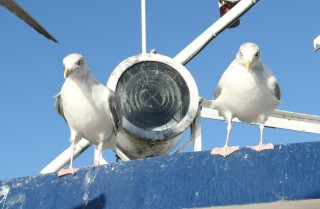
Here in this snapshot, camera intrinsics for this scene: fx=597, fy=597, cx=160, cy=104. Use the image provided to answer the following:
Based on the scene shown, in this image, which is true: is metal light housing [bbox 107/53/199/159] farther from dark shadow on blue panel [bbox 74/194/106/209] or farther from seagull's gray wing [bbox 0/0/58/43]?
seagull's gray wing [bbox 0/0/58/43]

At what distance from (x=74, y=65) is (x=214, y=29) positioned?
5.72 metres

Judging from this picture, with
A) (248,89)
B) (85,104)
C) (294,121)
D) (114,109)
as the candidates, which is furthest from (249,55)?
(294,121)

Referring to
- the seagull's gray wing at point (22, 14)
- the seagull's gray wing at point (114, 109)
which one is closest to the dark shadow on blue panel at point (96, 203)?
the seagull's gray wing at point (114, 109)

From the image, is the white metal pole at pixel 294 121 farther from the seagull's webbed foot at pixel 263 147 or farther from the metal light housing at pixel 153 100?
the seagull's webbed foot at pixel 263 147

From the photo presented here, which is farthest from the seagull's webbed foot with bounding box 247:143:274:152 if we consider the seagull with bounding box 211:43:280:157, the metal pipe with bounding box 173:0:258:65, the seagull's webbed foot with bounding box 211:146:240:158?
the metal pipe with bounding box 173:0:258:65

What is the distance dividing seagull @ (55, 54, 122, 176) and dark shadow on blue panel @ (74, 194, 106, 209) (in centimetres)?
92

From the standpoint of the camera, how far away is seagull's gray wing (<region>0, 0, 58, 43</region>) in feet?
14.1

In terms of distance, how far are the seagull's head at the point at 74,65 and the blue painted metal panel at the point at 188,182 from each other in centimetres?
123

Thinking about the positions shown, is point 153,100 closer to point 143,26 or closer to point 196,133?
point 196,133

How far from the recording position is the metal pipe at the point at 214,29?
1170cm

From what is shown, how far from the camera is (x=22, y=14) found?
172 inches

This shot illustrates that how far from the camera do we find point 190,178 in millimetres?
5590

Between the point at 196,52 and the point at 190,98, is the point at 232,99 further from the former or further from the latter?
the point at 196,52

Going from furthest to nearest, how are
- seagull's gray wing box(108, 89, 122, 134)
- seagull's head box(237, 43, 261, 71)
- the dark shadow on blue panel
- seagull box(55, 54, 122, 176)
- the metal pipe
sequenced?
the metal pipe < seagull's gray wing box(108, 89, 122, 134) < seagull box(55, 54, 122, 176) < seagull's head box(237, 43, 261, 71) < the dark shadow on blue panel
